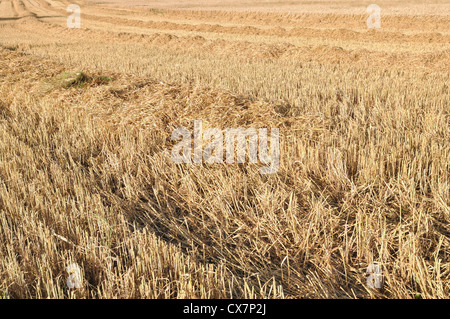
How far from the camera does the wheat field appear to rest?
2234 mm

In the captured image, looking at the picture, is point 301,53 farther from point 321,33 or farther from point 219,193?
point 219,193

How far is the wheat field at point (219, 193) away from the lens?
223 cm

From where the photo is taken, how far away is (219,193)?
10.7ft

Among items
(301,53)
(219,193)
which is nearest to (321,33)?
(301,53)

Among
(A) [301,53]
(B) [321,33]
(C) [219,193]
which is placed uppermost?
(B) [321,33]

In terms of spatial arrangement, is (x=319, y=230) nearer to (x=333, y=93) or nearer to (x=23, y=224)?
(x=23, y=224)

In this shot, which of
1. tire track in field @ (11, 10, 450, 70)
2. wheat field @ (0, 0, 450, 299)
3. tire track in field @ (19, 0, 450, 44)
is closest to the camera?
wheat field @ (0, 0, 450, 299)

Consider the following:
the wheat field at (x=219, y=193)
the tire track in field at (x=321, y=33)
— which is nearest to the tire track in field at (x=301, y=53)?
the wheat field at (x=219, y=193)

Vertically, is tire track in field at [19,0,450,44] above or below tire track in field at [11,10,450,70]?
above

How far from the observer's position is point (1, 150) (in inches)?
170

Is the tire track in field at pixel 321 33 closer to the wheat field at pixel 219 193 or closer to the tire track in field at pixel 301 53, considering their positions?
the tire track in field at pixel 301 53

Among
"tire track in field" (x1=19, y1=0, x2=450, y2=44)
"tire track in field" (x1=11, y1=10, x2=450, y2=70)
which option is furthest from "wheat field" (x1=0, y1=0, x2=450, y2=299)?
"tire track in field" (x1=19, y1=0, x2=450, y2=44)

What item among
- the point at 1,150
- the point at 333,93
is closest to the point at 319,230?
the point at 1,150

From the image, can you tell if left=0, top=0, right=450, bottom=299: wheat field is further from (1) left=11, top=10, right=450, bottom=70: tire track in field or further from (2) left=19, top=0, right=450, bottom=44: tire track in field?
(2) left=19, top=0, right=450, bottom=44: tire track in field
